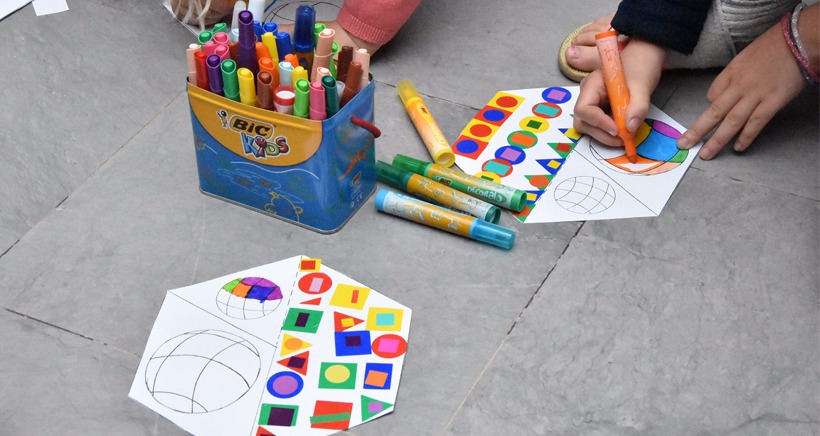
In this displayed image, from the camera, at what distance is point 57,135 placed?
1189 mm

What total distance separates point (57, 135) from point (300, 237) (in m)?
0.38

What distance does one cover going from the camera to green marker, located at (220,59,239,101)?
964mm

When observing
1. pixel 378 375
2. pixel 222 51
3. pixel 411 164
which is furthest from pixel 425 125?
pixel 378 375

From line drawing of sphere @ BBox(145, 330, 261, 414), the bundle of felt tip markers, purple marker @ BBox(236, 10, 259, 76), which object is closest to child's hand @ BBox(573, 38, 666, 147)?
the bundle of felt tip markers

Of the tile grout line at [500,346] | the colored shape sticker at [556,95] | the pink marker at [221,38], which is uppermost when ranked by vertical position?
the pink marker at [221,38]

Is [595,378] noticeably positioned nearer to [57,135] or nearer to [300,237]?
[300,237]

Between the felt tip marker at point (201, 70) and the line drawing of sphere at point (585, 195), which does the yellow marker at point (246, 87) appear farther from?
the line drawing of sphere at point (585, 195)

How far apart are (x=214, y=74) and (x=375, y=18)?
1.22 feet

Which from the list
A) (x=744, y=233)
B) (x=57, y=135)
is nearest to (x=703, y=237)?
(x=744, y=233)

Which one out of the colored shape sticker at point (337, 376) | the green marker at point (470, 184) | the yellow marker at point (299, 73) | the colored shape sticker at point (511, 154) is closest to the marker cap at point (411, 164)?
the green marker at point (470, 184)

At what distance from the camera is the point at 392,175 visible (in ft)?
3.65

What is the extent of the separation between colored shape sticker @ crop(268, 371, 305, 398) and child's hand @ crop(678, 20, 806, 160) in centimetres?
61

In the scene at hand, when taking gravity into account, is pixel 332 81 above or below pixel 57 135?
above

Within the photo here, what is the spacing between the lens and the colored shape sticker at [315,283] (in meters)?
0.98
